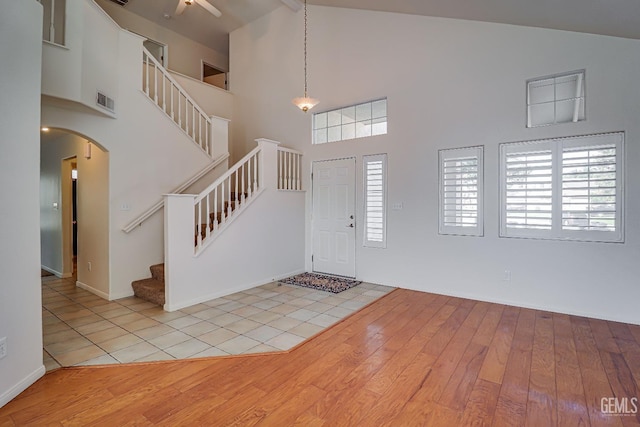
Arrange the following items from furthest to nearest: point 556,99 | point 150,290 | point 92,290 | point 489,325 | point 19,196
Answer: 1. point 92,290
2. point 150,290
3. point 556,99
4. point 489,325
5. point 19,196

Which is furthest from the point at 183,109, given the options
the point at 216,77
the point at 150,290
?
the point at 150,290

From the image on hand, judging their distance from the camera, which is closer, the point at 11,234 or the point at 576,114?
the point at 11,234

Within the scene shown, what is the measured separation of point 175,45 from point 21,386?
24.4 ft

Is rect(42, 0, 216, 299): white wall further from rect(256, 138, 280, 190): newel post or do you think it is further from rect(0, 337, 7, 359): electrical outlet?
rect(0, 337, 7, 359): electrical outlet

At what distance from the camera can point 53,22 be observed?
11.2 ft

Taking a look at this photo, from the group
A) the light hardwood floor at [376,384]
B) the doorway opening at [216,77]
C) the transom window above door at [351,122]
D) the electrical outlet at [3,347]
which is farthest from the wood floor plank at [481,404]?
the doorway opening at [216,77]

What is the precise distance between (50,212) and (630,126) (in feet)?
29.3

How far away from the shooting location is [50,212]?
5.80 meters

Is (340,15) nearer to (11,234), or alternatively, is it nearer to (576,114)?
(576,114)

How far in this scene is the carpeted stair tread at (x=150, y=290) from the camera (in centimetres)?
395

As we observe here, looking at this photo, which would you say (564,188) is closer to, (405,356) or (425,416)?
(405,356)

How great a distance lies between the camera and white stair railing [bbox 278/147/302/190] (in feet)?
17.7

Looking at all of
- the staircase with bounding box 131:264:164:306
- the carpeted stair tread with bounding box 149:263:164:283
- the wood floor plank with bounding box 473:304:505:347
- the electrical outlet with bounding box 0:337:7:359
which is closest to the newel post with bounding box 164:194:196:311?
the staircase with bounding box 131:264:164:306

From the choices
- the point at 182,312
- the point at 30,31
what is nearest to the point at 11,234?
the point at 30,31
